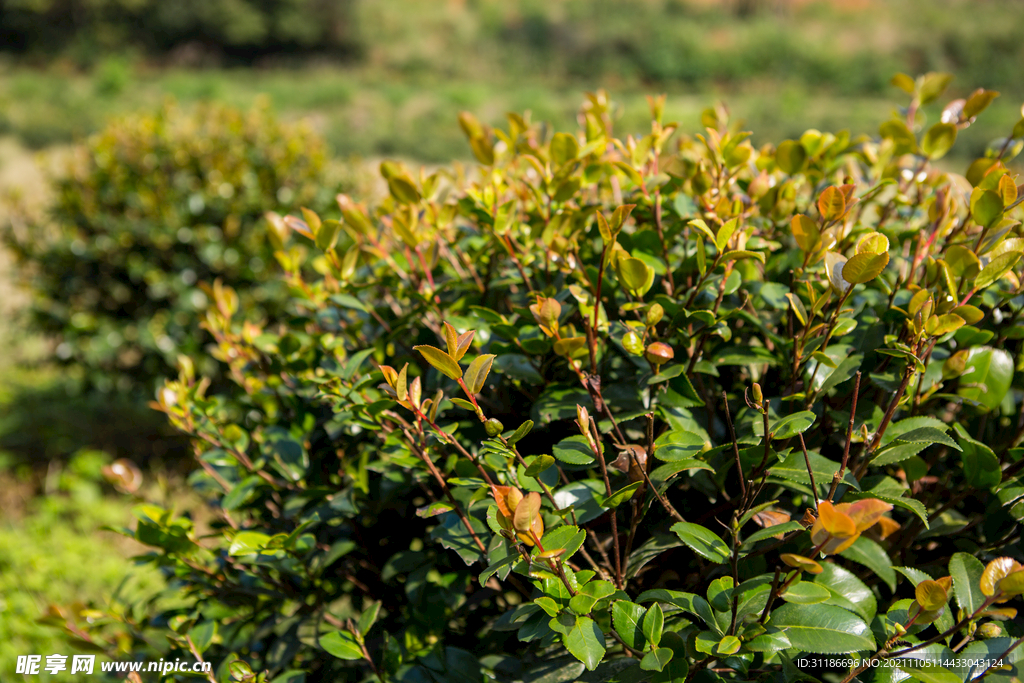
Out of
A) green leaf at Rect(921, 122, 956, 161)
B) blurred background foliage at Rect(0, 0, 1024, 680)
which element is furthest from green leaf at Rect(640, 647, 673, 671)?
blurred background foliage at Rect(0, 0, 1024, 680)

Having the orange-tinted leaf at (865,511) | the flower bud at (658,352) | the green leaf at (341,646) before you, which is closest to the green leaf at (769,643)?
the orange-tinted leaf at (865,511)

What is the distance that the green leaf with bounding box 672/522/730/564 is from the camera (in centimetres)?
78

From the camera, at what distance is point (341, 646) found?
A: 3.18ft

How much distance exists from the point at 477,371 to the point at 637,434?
357 mm

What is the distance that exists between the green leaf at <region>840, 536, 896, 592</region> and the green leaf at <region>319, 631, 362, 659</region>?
73 centimetres

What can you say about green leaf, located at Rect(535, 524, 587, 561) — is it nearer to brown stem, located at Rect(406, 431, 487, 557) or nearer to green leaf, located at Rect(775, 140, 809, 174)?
brown stem, located at Rect(406, 431, 487, 557)

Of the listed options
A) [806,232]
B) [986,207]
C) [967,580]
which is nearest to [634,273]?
[806,232]

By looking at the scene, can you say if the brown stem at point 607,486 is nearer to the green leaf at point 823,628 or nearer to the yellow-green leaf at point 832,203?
the green leaf at point 823,628

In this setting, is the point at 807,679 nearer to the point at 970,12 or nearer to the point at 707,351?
the point at 707,351

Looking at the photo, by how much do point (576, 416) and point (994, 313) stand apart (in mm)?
689

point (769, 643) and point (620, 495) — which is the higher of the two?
point (620, 495)

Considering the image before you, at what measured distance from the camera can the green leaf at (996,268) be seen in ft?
2.56

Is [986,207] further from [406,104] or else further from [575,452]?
[406,104]

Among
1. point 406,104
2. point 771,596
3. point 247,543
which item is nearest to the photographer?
point 771,596
